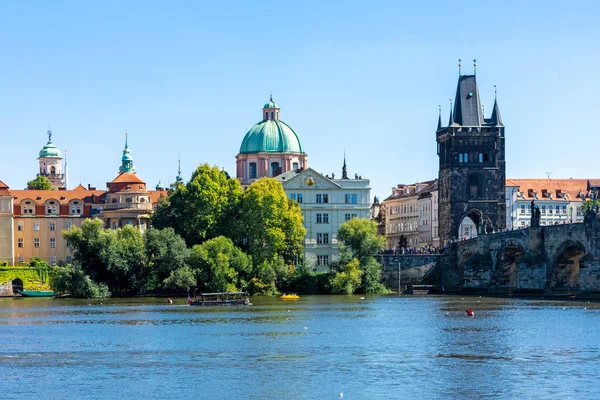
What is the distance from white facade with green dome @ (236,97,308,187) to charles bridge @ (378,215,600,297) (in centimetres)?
2922

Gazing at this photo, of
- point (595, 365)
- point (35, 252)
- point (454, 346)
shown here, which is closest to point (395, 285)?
point (35, 252)

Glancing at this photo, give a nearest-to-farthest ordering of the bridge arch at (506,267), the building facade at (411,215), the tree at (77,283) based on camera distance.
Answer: the tree at (77,283), the bridge arch at (506,267), the building facade at (411,215)

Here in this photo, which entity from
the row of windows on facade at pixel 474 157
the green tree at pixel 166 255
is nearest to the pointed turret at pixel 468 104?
the row of windows on facade at pixel 474 157

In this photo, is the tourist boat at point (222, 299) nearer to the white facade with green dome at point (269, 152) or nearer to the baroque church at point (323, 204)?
the baroque church at point (323, 204)

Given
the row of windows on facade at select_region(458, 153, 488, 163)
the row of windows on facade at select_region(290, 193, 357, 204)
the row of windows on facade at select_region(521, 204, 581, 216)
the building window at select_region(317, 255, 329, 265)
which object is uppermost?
the row of windows on facade at select_region(458, 153, 488, 163)

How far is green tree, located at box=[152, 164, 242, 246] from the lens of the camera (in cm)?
12781

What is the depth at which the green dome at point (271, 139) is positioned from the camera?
524 ft

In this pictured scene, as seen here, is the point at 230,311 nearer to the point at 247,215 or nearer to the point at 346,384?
the point at 247,215

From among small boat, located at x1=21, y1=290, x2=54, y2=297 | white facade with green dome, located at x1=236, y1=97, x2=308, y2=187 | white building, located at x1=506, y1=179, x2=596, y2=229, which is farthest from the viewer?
white building, located at x1=506, y1=179, x2=596, y2=229

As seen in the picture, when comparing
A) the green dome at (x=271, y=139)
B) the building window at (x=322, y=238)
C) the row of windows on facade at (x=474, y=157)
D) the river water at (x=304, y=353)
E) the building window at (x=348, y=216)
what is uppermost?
the green dome at (x=271, y=139)

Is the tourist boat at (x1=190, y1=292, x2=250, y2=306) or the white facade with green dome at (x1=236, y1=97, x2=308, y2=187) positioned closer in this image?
the tourist boat at (x1=190, y1=292, x2=250, y2=306)

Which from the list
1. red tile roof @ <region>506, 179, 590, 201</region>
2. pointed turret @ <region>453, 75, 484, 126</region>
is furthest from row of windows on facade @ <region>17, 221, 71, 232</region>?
red tile roof @ <region>506, 179, 590, 201</region>

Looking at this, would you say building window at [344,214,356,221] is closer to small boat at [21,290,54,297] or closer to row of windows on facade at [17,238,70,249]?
small boat at [21,290,54,297]

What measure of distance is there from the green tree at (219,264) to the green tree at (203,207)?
568cm
